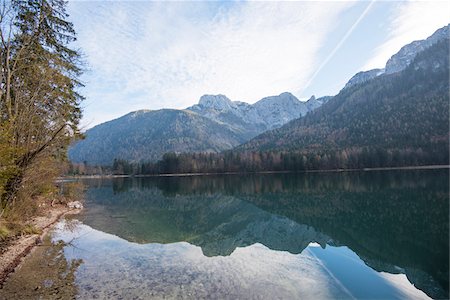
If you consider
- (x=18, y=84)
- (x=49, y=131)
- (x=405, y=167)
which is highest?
(x=18, y=84)

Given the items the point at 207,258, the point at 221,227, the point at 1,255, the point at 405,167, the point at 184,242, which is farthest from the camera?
the point at 405,167

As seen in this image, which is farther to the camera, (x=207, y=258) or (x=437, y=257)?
(x=207, y=258)

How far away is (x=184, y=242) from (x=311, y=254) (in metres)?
8.80

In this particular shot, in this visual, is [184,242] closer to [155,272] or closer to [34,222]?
[155,272]

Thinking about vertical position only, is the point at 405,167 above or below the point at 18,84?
below

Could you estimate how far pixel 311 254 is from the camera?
1870 centimetres

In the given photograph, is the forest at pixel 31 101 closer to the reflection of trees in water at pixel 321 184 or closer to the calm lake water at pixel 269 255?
the calm lake water at pixel 269 255

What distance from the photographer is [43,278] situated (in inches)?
520

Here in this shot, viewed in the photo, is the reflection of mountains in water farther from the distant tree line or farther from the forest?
the distant tree line

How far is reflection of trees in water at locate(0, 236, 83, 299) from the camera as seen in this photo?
445 inches

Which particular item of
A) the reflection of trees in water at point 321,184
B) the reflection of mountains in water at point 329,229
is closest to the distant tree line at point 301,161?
the reflection of trees in water at point 321,184

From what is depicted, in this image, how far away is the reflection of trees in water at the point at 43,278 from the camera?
37.1 feet

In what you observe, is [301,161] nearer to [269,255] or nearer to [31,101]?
[269,255]

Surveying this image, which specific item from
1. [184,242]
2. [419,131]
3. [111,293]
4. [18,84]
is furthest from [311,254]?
[419,131]
